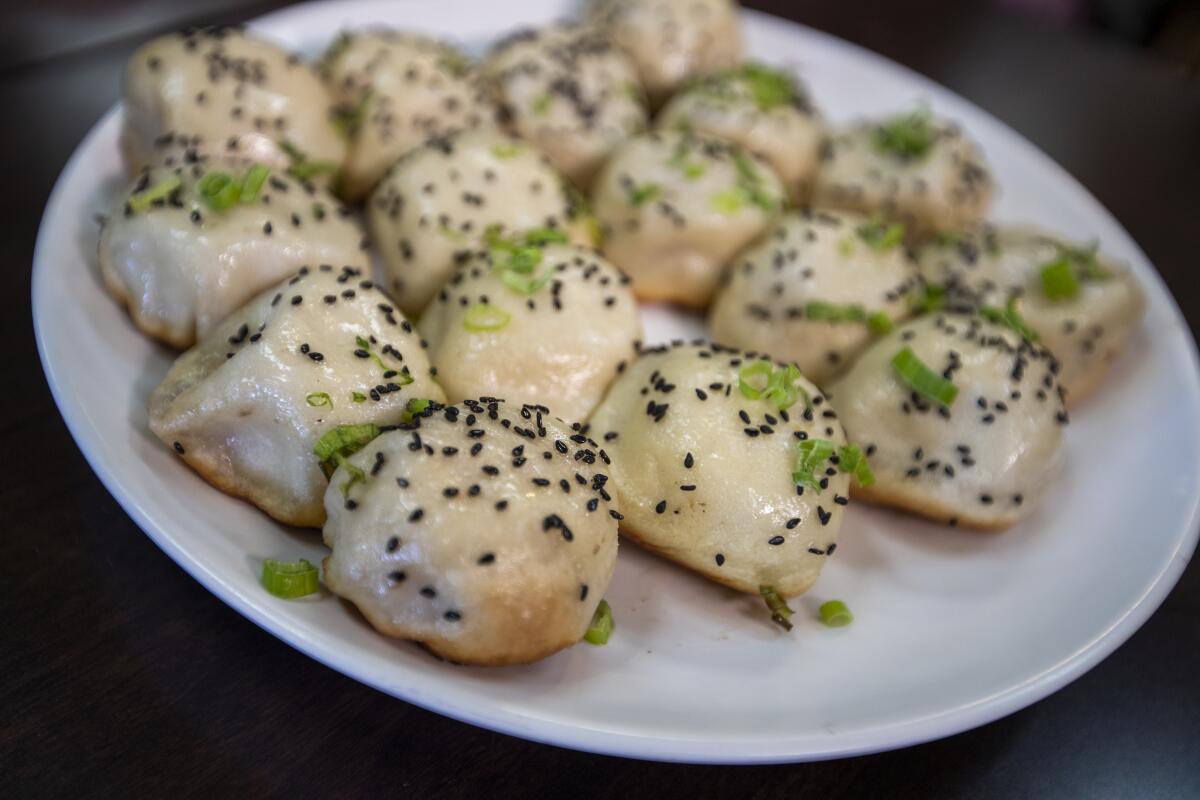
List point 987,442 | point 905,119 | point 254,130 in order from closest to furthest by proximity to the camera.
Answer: point 987,442, point 254,130, point 905,119

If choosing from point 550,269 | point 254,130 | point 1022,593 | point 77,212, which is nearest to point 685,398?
point 550,269

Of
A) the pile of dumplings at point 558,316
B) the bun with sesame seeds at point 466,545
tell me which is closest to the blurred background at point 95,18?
the pile of dumplings at point 558,316

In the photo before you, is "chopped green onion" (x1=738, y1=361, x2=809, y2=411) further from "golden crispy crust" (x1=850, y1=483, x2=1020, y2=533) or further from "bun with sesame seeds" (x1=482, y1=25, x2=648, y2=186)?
"bun with sesame seeds" (x1=482, y1=25, x2=648, y2=186)

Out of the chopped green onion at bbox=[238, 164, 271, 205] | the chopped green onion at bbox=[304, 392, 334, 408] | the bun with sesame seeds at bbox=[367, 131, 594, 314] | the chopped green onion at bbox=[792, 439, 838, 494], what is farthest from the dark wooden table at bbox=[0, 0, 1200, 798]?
the bun with sesame seeds at bbox=[367, 131, 594, 314]

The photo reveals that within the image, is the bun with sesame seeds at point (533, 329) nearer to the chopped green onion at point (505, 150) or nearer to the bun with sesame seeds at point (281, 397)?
the bun with sesame seeds at point (281, 397)

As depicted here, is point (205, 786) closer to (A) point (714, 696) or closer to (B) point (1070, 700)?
(A) point (714, 696)

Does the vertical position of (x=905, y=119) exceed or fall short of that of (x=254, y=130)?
it exceeds it

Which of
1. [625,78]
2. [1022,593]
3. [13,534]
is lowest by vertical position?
[13,534]

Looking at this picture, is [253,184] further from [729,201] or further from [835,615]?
[835,615]
